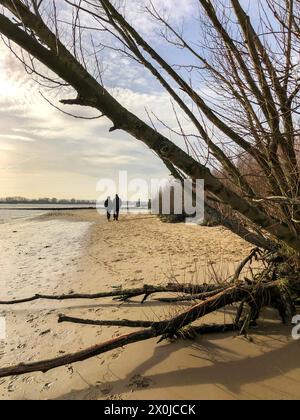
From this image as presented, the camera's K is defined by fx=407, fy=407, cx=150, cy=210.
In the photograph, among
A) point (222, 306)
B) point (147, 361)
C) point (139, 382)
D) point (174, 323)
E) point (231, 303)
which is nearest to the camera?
point (139, 382)

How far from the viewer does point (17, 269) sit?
10.5 m

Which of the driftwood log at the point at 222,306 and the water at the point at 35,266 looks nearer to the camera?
the driftwood log at the point at 222,306

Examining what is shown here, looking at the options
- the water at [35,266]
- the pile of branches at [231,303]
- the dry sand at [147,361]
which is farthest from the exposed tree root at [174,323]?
the water at [35,266]

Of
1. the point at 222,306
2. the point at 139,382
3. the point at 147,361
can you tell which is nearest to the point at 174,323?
the point at 147,361

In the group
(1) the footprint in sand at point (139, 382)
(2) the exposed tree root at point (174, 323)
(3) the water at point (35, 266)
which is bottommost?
(3) the water at point (35, 266)

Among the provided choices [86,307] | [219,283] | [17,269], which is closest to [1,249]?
[17,269]

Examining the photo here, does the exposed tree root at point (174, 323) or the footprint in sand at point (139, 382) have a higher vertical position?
the exposed tree root at point (174, 323)

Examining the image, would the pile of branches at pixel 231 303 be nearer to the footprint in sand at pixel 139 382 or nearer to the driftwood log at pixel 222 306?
the driftwood log at pixel 222 306

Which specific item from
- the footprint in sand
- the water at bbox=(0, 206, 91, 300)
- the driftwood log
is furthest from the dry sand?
the water at bbox=(0, 206, 91, 300)

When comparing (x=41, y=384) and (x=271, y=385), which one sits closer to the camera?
(x=271, y=385)

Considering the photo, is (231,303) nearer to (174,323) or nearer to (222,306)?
(222,306)
